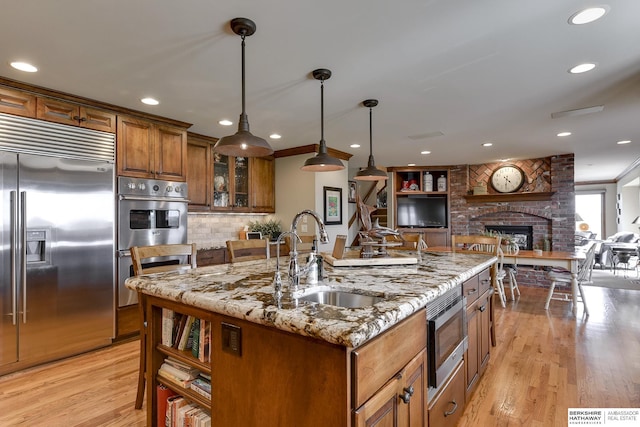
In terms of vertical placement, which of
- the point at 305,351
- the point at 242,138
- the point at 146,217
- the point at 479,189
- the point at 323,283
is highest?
the point at 479,189

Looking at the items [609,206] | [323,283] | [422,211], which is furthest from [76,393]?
[609,206]

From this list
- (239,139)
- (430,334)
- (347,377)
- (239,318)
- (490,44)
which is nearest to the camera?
(347,377)

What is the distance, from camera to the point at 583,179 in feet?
33.3

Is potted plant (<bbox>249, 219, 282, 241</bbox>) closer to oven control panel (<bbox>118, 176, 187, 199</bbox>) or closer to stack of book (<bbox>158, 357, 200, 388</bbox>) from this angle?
oven control panel (<bbox>118, 176, 187, 199</bbox>)

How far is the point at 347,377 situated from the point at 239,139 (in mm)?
1425

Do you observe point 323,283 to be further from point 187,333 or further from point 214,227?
point 214,227

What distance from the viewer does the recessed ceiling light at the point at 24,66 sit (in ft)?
7.86

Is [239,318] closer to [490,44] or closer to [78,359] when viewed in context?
[490,44]

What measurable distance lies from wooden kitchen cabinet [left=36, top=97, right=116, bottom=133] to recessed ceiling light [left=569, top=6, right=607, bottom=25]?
375 cm

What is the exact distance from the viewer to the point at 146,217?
3535mm

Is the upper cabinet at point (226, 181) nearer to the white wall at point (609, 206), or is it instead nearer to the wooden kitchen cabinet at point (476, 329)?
the wooden kitchen cabinet at point (476, 329)

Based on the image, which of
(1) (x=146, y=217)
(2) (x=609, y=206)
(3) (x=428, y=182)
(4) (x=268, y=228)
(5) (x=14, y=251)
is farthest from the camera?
(2) (x=609, y=206)

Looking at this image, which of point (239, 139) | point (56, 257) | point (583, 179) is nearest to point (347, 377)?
point (239, 139)

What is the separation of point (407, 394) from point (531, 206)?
6.49 meters
